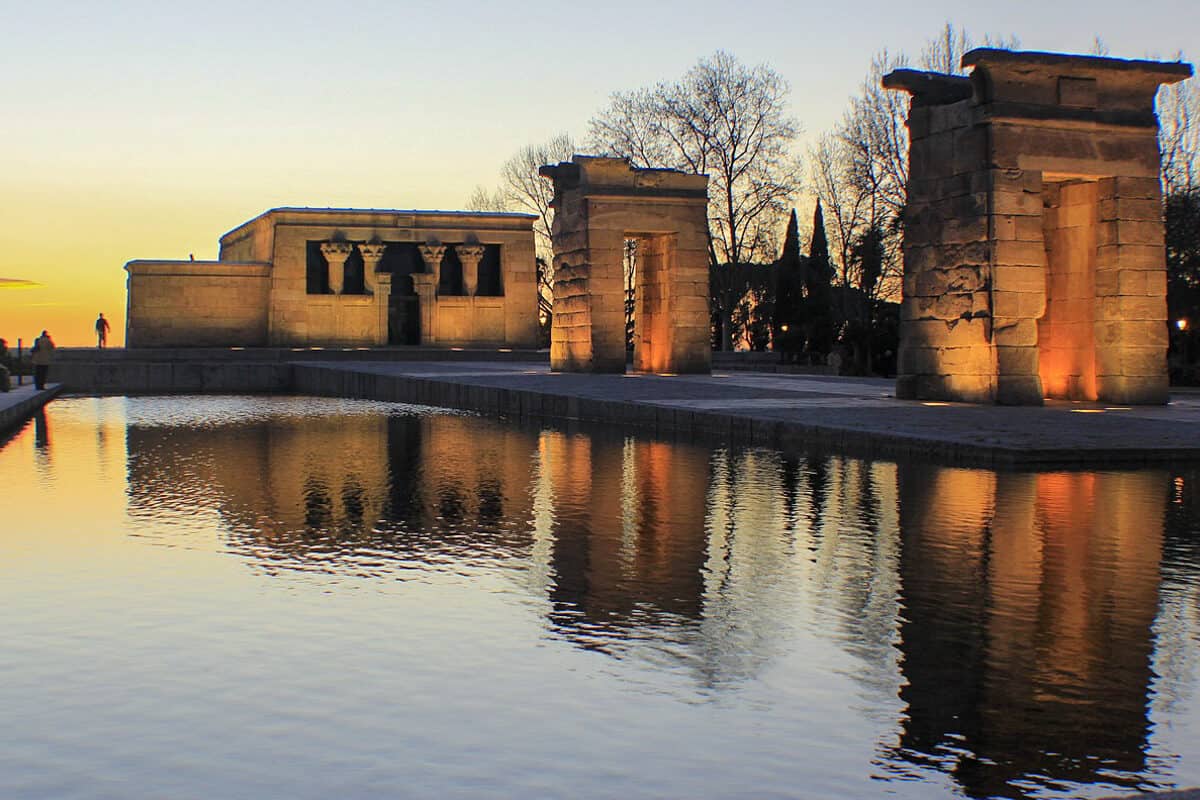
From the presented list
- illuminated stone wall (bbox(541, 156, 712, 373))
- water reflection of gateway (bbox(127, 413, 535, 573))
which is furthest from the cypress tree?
water reflection of gateway (bbox(127, 413, 535, 573))

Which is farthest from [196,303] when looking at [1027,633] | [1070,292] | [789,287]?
[1027,633]

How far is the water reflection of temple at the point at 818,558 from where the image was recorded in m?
4.56

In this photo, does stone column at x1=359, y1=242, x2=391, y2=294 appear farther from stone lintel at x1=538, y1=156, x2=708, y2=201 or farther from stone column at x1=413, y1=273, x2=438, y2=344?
stone lintel at x1=538, y1=156, x2=708, y2=201

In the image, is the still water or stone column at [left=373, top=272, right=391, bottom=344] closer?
the still water

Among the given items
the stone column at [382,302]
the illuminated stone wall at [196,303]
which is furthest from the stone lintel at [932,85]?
the illuminated stone wall at [196,303]

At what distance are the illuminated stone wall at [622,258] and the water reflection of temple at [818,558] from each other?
17.3 m

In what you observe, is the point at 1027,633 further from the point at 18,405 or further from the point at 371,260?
the point at 371,260

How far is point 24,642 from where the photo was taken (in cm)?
548

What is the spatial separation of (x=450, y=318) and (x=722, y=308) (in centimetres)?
1117

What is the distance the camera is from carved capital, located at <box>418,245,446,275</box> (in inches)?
1972

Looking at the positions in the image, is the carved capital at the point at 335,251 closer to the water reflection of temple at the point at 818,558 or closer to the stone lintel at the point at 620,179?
the stone lintel at the point at 620,179

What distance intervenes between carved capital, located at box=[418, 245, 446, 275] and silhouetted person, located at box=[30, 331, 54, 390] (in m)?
21.0

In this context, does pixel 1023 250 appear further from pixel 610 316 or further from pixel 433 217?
pixel 433 217

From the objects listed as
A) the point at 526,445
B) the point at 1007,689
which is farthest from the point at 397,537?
the point at 526,445
